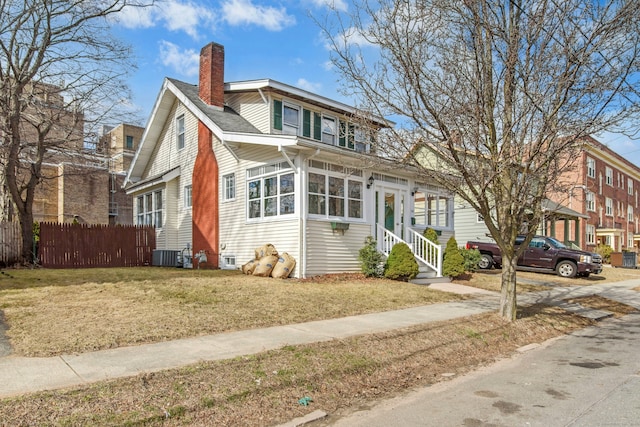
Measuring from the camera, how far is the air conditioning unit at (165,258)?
62.6ft

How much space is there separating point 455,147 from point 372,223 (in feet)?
24.9

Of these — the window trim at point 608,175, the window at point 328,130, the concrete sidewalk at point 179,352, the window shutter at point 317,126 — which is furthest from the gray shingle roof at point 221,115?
the window trim at point 608,175

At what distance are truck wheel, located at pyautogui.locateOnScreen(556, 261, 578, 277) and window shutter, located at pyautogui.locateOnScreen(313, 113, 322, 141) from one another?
12.0 meters

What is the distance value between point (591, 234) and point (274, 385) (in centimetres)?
3914

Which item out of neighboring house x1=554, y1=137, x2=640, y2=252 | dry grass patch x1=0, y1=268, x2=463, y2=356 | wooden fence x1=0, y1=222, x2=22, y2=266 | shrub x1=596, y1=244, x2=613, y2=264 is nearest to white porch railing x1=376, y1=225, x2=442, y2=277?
dry grass patch x1=0, y1=268, x2=463, y2=356

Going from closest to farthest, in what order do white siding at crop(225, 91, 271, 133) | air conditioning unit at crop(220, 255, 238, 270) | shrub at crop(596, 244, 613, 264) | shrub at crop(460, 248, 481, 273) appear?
air conditioning unit at crop(220, 255, 238, 270)
shrub at crop(460, 248, 481, 273)
white siding at crop(225, 91, 271, 133)
shrub at crop(596, 244, 613, 264)

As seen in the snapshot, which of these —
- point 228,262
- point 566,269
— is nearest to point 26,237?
point 228,262

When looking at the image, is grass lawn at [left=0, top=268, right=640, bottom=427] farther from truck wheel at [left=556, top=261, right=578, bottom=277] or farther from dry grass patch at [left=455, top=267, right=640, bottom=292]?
truck wheel at [left=556, top=261, right=578, bottom=277]

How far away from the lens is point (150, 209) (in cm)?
2267

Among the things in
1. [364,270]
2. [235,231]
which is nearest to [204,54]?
[235,231]

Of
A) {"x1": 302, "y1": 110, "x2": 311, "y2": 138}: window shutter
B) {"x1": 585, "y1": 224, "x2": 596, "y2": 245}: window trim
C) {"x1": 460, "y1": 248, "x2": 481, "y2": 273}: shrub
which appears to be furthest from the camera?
{"x1": 585, "y1": 224, "x2": 596, "y2": 245}: window trim

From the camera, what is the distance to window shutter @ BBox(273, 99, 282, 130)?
17.4 meters

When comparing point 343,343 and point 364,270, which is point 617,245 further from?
point 343,343

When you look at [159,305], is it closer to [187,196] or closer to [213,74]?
[187,196]
